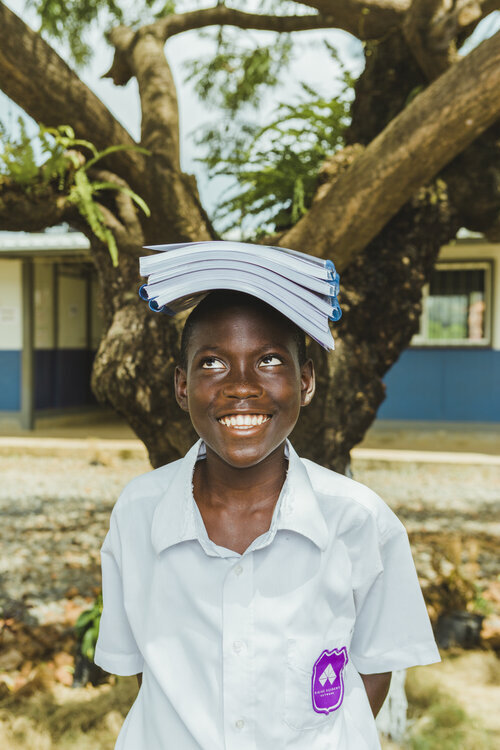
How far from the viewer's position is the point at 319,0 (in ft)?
11.2

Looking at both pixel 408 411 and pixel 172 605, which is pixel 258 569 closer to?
pixel 172 605

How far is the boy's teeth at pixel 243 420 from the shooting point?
Answer: 1403 mm

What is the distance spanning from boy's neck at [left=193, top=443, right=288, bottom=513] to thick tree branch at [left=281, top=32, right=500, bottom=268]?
1.64m

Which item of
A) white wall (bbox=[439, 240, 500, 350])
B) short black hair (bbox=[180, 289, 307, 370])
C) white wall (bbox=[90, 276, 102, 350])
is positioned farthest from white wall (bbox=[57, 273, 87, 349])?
short black hair (bbox=[180, 289, 307, 370])

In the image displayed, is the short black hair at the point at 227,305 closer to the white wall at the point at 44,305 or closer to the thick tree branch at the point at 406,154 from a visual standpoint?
the thick tree branch at the point at 406,154

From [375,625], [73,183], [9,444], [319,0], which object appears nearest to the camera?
[375,625]

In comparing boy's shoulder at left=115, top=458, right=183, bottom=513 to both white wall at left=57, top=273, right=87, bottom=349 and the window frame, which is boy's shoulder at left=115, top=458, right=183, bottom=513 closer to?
the window frame

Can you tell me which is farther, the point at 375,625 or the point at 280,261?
the point at 375,625

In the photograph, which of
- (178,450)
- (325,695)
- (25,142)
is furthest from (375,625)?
(25,142)

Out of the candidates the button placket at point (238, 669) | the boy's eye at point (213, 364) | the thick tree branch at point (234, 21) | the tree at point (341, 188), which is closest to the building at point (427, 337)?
the thick tree branch at point (234, 21)

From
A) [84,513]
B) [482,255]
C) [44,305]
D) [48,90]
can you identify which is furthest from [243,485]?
[44,305]

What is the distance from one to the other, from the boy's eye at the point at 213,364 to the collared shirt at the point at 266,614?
22cm

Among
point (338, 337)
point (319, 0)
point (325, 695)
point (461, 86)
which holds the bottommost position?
point (325, 695)

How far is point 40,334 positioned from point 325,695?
1347 centimetres
